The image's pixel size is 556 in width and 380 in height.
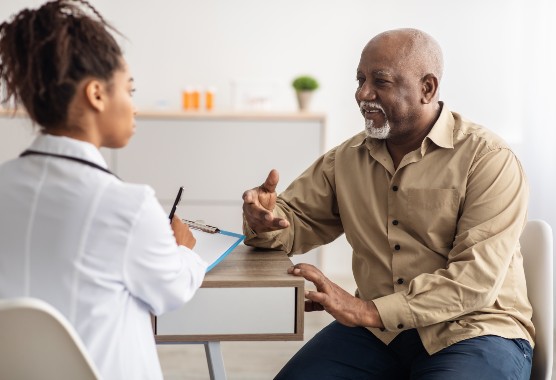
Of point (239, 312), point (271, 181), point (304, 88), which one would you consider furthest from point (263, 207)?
point (304, 88)

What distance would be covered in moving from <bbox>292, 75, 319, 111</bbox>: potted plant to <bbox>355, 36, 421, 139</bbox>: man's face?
2.69 m

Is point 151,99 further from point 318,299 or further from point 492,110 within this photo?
point 318,299

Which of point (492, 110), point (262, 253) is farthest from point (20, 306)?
point (492, 110)

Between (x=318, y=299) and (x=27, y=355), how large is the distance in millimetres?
690

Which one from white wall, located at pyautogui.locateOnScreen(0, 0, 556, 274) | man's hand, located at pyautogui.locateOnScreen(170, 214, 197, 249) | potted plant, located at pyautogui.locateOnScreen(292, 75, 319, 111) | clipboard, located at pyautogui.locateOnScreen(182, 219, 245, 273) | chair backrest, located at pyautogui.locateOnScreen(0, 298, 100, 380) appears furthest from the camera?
white wall, located at pyautogui.locateOnScreen(0, 0, 556, 274)

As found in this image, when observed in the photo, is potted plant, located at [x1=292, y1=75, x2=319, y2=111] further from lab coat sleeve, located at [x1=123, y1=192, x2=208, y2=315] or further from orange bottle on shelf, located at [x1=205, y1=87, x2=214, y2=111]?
lab coat sleeve, located at [x1=123, y1=192, x2=208, y2=315]

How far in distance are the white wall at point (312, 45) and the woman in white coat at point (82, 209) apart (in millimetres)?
3768

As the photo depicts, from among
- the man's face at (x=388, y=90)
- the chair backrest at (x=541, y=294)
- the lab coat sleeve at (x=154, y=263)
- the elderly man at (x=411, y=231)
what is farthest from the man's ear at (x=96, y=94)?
the chair backrest at (x=541, y=294)

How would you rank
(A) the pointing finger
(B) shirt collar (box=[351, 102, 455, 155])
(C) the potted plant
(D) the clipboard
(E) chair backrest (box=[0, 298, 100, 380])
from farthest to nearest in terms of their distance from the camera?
(C) the potted plant
(B) shirt collar (box=[351, 102, 455, 155])
(A) the pointing finger
(D) the clipboard
(E) chair backrest (box=[0, 298, 100, 380])

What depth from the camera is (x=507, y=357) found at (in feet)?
5.83

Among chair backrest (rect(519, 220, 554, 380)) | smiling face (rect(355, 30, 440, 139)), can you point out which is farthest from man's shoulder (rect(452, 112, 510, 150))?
chair backrest (rect(519, 220, 554, 380))

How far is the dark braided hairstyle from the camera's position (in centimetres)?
129

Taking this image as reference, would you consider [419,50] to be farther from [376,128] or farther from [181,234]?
[181,234]

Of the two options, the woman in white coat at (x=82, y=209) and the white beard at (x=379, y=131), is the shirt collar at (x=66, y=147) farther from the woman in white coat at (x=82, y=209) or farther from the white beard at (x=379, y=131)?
the white beard at (x=379, y=131)
